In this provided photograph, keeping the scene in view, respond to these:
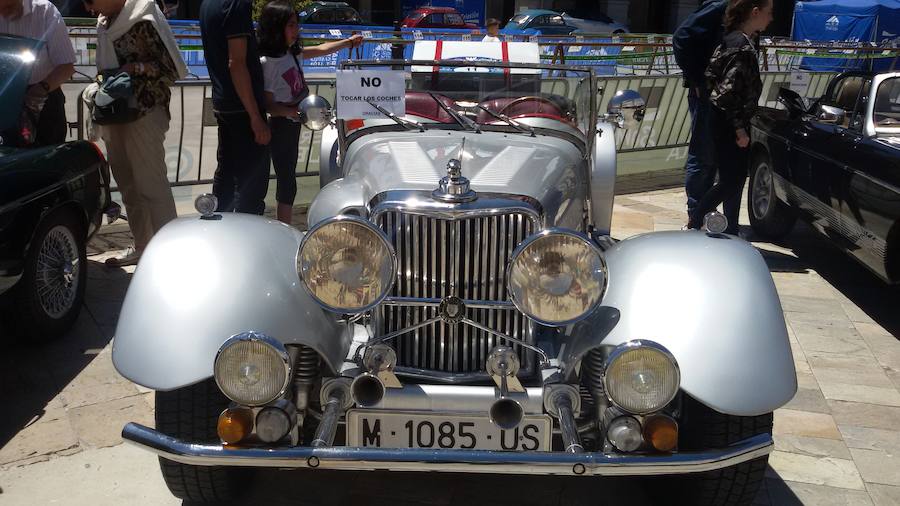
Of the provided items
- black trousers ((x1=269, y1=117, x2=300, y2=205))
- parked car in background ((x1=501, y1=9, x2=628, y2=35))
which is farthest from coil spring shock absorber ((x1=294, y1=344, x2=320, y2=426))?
parked car in background ((x1=501, y1=9, x2=628, y2=35))

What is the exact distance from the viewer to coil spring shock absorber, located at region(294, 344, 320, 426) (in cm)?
298

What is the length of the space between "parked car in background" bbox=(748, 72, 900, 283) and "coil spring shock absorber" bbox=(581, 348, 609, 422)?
10.1 ft

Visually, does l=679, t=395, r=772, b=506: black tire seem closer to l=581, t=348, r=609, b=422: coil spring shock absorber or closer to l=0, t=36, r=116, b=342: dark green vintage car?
l=581, t=348, r=609, b=422: coil spring shock absorber

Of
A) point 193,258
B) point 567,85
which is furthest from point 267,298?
point 567,85

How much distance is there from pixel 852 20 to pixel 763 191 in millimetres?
18663

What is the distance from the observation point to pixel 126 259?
595cm

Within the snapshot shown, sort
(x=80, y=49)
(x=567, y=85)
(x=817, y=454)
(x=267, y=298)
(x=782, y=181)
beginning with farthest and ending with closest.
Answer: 1. (x=80, y=49)
2. (x=782, y=181)
3. (x=567, y=85)
4. (x=817, y=454)
5. (x=267, y=298)

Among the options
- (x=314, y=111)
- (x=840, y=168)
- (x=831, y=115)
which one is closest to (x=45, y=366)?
(x=314, y=111)

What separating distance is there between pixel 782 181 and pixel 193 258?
5.41 metres

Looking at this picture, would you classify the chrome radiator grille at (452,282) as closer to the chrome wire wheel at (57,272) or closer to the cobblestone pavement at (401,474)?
the cobblestone pavement at (401,474)

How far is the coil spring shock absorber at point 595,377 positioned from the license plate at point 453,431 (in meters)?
0.21

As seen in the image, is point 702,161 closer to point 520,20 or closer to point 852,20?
point 852,20

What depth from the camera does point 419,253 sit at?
121 inches

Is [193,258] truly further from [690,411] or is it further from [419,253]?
[690,411]
